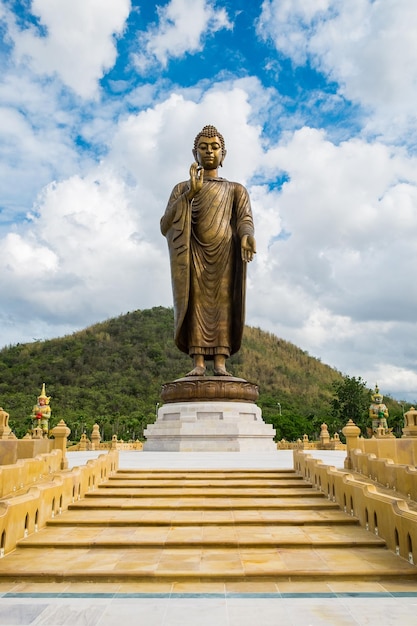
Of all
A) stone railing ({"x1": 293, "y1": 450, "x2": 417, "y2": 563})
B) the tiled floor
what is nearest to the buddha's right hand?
stone railing ({"x1": 293, "y1": 450, "x2": 417, "y2": 563})

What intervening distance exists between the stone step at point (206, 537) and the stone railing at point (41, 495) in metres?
0.18

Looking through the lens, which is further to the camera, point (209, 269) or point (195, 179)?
point (209, 269)

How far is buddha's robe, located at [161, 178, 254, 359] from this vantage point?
15.1 m

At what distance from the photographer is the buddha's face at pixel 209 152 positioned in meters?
15.5

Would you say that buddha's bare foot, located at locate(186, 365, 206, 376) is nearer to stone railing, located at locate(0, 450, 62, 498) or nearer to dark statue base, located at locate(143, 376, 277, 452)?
dark statue base, located at locate(143, 376, 277, 452)

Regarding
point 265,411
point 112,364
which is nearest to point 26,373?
point 112,364

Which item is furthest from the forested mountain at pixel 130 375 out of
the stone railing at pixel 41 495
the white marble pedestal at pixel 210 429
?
the stone railing at pixel 41 495

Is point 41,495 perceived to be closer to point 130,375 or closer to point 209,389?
point 209,389

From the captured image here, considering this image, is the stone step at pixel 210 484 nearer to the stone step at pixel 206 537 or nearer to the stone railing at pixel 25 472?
the stone railing at pixel 25 472

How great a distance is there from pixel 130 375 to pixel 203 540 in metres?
48.8

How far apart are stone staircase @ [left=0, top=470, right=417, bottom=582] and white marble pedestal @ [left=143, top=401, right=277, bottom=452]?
199 inches

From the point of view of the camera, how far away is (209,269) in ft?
50.2

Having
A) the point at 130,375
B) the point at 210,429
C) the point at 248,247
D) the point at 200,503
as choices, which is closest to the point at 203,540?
the point at 200,503

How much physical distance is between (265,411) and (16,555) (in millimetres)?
37488
